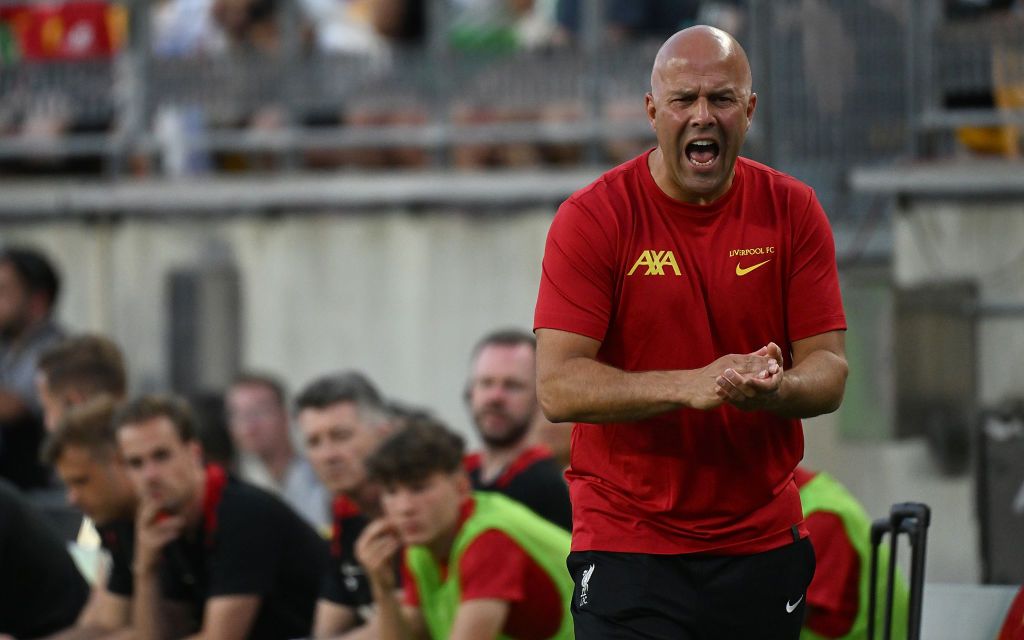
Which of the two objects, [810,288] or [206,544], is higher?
[810,288]

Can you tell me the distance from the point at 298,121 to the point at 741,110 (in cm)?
845

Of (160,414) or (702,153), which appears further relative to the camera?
(160,414)

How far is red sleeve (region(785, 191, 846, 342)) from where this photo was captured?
4367mm

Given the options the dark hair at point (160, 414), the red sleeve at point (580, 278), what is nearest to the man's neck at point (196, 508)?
the dark hair at point (160, 414)

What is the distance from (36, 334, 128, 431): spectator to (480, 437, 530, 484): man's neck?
7.52ft

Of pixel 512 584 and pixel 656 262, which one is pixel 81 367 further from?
pixel 656 262

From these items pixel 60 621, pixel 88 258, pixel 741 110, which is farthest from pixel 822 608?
pixel 88 258

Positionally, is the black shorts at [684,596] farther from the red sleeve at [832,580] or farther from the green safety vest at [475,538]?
the green safety vest at [475,538]

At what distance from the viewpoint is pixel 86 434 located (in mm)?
7941

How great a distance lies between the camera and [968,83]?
32.8 ft

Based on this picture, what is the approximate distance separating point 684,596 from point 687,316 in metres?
0.63

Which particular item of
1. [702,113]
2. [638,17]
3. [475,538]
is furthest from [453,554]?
[638,17]

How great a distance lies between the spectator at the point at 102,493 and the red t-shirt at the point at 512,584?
7.10 feet

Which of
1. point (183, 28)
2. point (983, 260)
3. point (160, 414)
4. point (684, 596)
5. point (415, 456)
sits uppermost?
point (183, 28)
